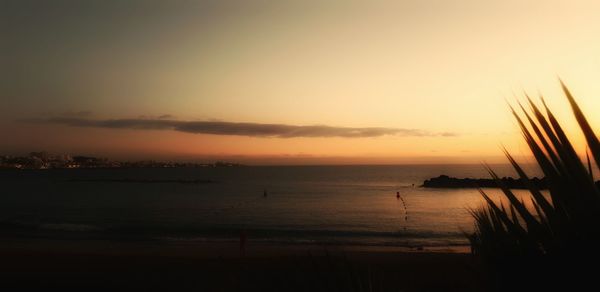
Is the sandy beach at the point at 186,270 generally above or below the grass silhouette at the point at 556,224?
below

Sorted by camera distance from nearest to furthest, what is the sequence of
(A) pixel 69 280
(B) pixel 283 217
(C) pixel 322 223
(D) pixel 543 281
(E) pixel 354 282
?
(D) pixel 543 281 < (E) pixel 354 282 < (A) pixel 69 280 < (C) pixel 322 223 < (B) pixel 283 217

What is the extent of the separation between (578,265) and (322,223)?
117 ft

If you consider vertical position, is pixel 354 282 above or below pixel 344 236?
above

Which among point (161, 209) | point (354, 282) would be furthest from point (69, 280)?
point (161, 209)

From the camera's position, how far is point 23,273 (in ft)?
46.8

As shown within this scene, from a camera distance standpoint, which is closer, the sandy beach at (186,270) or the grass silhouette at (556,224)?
the grass silhouette at (556,224)

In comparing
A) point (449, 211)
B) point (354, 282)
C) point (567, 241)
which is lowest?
point (449, 211)

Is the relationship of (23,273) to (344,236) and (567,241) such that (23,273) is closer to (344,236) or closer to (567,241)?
(567,241)

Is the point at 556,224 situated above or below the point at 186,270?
above

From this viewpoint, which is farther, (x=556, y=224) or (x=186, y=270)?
(x=186, y=270)

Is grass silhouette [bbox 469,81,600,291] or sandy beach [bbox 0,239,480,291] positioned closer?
grass silhouette [bbox 469,81,600,291]

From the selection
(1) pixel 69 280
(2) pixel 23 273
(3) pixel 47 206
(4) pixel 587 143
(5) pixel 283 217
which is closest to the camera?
(4) pixel 587 143

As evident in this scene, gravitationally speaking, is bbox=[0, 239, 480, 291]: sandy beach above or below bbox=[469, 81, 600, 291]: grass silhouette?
below

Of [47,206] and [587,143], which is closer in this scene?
[587,143]
